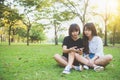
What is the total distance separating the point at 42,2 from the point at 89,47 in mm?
26008

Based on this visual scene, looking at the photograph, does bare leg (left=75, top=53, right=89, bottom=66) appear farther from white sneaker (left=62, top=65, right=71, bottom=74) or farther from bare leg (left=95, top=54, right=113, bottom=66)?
white sneaker (left=62, top=65, right=71, bottom=74)

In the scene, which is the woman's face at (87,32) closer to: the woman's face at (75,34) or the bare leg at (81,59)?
the woman's face at (75,34)

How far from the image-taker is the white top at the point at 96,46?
6.77 metres

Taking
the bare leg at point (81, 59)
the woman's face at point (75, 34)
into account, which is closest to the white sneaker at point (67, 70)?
the bare leg at point (81, 59)

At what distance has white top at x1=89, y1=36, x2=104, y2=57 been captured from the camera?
22.2 ft

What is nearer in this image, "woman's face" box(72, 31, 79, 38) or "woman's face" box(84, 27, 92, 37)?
"woman's face" box(72, 31, 79, 38)

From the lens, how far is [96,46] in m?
6.82

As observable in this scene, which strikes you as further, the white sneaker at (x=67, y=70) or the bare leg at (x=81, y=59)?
the bare leg at (x=81, y=59)

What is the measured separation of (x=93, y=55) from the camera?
694cm

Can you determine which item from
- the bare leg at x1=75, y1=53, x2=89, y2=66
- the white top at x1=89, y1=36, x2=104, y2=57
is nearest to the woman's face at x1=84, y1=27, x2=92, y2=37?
the white top at x1=89, y1=36, x2=104, y2=57

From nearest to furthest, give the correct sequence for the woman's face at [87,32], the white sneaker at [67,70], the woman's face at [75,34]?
the white sneaker at [67,70] < the woman's face at [75,34] < the woman's face at [87,32]

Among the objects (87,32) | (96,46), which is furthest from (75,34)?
(96,46)

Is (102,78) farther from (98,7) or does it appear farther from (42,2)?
(98,7)

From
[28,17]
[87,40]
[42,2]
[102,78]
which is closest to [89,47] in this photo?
[87,40]
